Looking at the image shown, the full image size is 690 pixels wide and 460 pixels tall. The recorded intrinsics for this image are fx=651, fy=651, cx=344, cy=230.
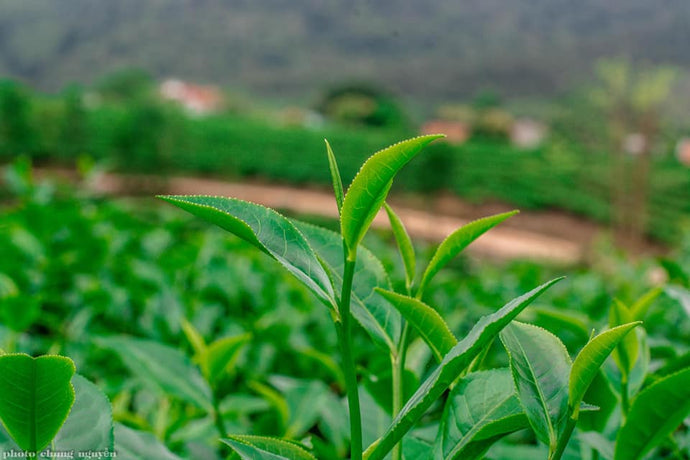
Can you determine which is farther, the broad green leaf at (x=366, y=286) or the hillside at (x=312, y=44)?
the hillside at (x=312, y=44)

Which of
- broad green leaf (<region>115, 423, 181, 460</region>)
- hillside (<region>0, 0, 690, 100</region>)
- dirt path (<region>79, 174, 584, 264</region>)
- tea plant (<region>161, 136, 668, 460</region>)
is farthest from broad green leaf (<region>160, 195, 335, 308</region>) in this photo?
hillside (<region>0, 0, 690, 100</region>)

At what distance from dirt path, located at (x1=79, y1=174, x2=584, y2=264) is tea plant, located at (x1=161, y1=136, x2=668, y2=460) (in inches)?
667

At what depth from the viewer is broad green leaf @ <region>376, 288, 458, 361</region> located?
441mm

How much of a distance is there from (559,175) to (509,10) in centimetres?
3077

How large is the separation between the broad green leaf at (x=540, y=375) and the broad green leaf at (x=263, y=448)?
0.16 meters

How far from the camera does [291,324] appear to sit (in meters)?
1.18

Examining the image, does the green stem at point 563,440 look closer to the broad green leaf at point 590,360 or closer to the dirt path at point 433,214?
the broad green leaf at point 590,360

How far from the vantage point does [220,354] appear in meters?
0.68

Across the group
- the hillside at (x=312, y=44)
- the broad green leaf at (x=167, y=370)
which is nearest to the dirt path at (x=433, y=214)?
the broad green leaf at (x=167, y=370)

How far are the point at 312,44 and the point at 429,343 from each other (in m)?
55.6

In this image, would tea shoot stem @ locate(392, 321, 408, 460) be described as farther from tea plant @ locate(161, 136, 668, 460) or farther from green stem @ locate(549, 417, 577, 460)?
green stem @ locate(549, 417, 577, 460)

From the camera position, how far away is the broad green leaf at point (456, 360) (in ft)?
1.23

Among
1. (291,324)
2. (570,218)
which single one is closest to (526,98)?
(570,218)

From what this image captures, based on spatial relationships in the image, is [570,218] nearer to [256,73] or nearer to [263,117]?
[263,117]
